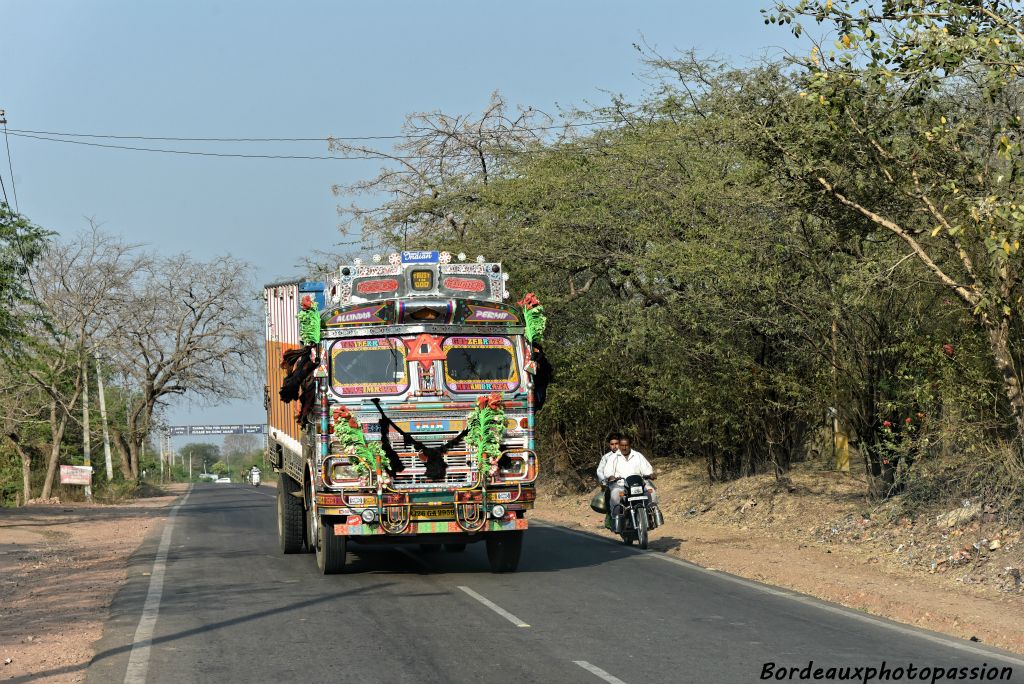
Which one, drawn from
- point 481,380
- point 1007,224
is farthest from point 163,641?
point 1007,224

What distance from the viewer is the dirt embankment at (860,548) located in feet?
39.3

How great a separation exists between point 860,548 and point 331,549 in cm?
751

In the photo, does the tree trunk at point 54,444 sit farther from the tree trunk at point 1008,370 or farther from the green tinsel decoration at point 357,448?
the tree trunk at point 1008,370

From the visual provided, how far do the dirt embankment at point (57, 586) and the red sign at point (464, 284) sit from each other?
534cm

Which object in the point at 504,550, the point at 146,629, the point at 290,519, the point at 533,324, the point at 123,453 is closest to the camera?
the point at 146,629

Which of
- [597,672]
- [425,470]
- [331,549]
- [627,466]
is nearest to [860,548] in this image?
[627,466]

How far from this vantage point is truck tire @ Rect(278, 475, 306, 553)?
1703 centimetres

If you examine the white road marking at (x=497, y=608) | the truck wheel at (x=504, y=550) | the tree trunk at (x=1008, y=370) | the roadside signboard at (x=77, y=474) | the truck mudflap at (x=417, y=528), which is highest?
the tree trunk at (x=1008, y=370)

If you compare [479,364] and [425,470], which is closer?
[425,470]

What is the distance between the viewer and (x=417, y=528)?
13.5 m

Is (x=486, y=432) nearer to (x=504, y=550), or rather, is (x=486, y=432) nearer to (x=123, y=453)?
(x=504, y=550)

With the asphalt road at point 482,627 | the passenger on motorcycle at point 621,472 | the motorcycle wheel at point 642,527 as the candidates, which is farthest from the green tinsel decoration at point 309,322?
the motorcycle wheel at point 642,527

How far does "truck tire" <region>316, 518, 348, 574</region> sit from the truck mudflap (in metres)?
0.52

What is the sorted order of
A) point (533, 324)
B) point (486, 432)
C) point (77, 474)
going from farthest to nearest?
point (77, 474) < point (533, 324) < point (486, 432)
